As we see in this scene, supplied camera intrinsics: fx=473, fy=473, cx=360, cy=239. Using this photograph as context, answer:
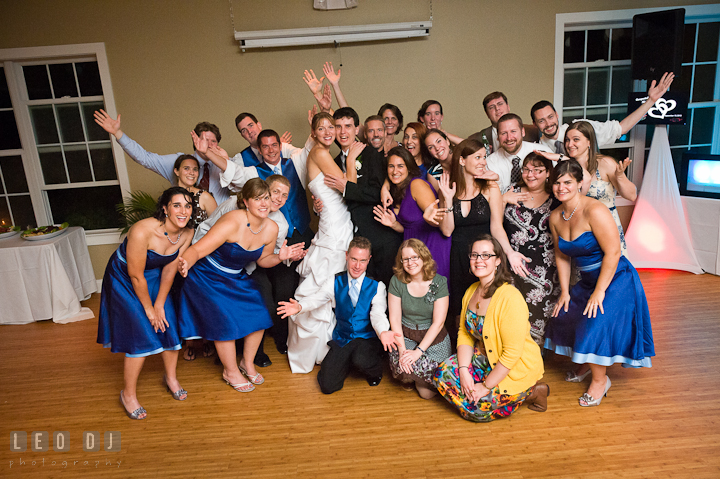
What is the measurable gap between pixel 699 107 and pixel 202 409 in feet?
20.1

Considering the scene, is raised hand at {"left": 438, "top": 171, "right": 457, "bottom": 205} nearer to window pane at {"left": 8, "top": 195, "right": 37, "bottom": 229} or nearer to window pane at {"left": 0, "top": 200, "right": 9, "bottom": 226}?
window pane at {"left": 8, "top": 195, "right": 37, "bottom": 229}

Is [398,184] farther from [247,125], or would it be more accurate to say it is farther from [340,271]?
[247,125]

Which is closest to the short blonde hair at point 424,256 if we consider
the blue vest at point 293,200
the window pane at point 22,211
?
the blue vest at point 293,200

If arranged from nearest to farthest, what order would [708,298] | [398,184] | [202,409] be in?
[202,409] < [398,184] < [708,298]

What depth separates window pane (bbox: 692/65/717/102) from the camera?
5395 millimetres

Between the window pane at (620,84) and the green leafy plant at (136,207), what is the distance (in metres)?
5.39

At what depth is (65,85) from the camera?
5.35 metres

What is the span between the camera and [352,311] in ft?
10.3

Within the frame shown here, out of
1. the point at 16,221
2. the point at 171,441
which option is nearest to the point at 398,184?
the point at 171,441

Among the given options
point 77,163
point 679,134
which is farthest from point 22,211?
point 679,134

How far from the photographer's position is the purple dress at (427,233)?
126 inches

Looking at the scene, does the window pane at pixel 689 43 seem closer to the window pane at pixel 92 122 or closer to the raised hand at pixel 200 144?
the raised hand at pixel 200 144

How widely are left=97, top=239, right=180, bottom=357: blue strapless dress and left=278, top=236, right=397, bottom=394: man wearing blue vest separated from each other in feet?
2.58

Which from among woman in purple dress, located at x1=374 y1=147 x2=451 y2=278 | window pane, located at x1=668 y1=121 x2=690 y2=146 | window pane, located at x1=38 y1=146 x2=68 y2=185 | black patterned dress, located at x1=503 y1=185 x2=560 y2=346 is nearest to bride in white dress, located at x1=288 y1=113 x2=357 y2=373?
woman in purple dress, located at x1=374 y1=147 x2=451 y2=278
